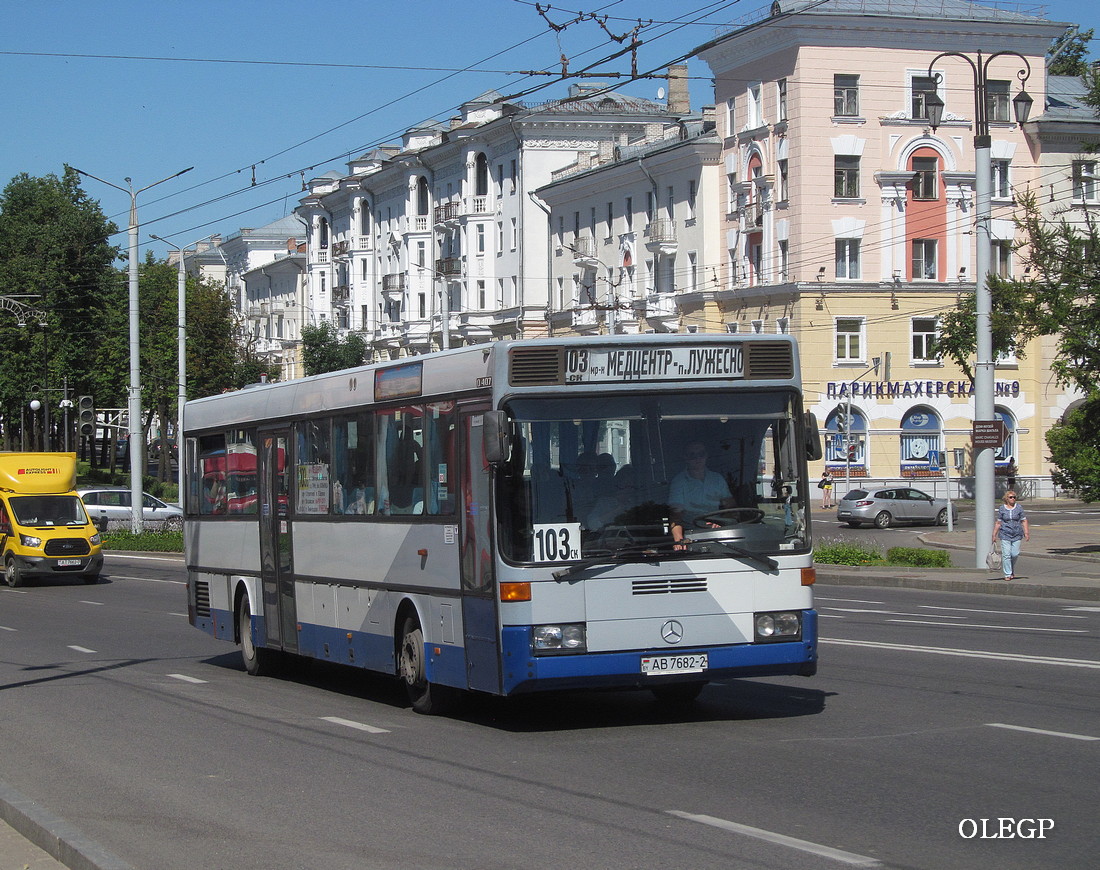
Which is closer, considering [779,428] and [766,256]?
[779,428]

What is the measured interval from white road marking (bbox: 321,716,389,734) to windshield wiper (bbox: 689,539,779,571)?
2.61m

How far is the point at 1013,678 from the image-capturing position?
12867mm

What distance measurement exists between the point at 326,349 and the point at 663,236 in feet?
85.7

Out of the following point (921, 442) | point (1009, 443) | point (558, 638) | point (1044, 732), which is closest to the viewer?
point (1044, 732)

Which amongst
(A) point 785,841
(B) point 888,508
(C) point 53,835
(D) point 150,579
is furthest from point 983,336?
(C) point 53,835

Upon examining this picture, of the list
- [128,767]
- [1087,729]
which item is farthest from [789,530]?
[128,767]

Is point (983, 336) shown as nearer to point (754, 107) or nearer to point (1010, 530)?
point (1010, 530)

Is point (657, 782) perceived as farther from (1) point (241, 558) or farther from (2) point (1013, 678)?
(1) point (241, 558)

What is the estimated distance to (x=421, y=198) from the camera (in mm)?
87875

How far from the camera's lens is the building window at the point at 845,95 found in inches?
2377

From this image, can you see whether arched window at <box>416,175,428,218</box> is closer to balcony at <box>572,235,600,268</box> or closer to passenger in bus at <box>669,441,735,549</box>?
balcony at <box>572,235,600,268</box>

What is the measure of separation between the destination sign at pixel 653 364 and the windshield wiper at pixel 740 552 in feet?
3.74

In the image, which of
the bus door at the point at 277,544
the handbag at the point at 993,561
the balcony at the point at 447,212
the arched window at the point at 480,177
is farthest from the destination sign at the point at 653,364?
the balcony at the point at 447,212

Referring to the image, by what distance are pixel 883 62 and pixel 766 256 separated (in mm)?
8701
